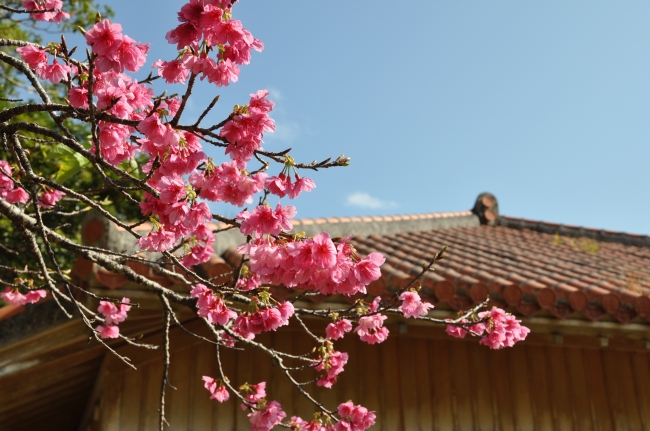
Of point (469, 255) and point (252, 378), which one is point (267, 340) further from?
point (469, 255)

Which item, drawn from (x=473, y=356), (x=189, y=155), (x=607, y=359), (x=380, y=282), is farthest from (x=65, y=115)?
(x=607, y=359)

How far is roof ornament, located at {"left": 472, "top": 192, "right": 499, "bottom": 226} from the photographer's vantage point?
8805mm

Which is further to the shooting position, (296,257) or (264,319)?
(264,319)

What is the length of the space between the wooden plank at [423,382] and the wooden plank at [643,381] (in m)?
1.61

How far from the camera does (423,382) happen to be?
13.8ft

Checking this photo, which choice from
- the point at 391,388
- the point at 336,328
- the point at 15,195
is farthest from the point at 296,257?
the point at 391,388

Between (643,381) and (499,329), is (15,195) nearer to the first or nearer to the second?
(499,329)

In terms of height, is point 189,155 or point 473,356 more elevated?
point 189,155

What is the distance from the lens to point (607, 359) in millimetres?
4461

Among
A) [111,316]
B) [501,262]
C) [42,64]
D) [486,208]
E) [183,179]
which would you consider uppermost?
[486,208]

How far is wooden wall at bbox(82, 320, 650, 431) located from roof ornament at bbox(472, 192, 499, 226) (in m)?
4.43

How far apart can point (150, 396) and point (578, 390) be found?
10.1 feet

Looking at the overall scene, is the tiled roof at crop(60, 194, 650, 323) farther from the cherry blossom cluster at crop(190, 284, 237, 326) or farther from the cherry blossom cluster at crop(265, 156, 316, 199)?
the cherry blossom cluster at crop(265, 156, 316, 199)

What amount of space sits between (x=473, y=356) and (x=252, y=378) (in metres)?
1.61
